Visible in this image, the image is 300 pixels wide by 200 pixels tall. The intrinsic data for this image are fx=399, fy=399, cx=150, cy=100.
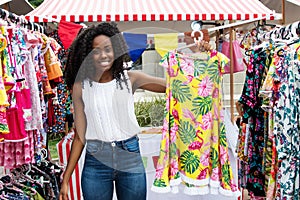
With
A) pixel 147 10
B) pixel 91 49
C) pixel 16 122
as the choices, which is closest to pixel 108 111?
pixel 91 49

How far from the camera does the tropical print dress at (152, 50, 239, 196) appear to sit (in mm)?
2111

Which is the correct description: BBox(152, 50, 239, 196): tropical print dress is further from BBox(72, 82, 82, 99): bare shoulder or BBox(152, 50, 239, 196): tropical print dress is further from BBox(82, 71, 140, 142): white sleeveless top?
BBox(72, 82, 82, 99): bare shoulder

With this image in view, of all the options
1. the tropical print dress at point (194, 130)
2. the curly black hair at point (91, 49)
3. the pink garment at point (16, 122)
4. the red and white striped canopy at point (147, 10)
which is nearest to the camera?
the curly black hair at point (91, 49)

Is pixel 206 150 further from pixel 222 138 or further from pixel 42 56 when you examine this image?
pixel 42 56

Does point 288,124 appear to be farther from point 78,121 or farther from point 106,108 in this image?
point 78,121

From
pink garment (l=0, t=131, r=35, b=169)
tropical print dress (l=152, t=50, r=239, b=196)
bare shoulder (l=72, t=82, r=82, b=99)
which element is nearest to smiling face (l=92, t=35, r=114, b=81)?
bare shoulder (l=72, t=82, r=82, b=99)

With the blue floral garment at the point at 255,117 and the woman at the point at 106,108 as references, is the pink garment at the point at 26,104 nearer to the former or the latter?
the woman at the point at 106,108

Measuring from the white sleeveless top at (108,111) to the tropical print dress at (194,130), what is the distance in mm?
266

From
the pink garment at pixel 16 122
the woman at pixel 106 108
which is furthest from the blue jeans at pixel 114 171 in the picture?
the pink garment at pixel 16 122

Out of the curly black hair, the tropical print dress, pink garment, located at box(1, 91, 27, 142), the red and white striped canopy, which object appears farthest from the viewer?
the red and white striped canopy

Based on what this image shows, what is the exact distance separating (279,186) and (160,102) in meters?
0.84

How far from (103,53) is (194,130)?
25.7 inches

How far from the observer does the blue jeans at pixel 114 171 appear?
1.95 meters

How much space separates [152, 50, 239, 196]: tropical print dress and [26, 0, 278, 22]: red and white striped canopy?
41.7 inches
